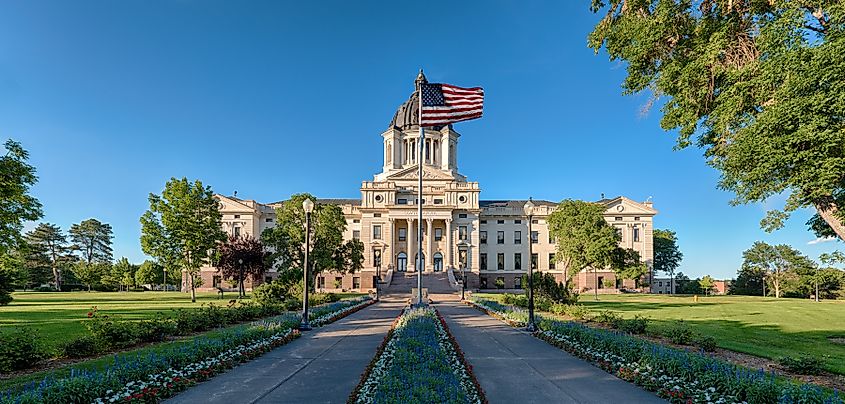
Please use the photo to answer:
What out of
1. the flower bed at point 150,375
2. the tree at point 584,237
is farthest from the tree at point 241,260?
the flower bed at point 150,375

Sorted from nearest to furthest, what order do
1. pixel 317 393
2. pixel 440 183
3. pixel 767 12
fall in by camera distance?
pixel 317 393 → pixel 767 12 → pixel 440 183

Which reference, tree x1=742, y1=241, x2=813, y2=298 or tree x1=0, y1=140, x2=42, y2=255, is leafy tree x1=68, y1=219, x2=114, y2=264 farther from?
tree x1=742, y1=241, x2=813, y2=298

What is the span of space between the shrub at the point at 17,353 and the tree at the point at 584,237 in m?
31.0

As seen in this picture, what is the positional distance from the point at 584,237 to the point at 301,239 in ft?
76.5

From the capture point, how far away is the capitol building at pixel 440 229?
6091 centimetres

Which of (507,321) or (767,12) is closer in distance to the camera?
(767,12)

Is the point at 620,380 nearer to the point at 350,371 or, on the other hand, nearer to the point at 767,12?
the point at 350,371

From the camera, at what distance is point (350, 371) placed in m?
9.77

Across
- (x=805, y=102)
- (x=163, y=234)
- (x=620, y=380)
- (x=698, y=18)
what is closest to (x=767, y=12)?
(x=698, y=18)

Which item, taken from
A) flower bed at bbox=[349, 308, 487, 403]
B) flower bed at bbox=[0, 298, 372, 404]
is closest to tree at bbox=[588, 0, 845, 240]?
flower bed at bbox=[349, 308, 487, 403]

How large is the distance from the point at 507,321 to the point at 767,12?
14.5 meters

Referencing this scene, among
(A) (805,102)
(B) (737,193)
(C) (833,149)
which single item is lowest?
(B) (737,193)

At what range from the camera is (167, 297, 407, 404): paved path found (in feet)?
25.5

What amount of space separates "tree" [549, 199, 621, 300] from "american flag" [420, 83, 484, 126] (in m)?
19.1
